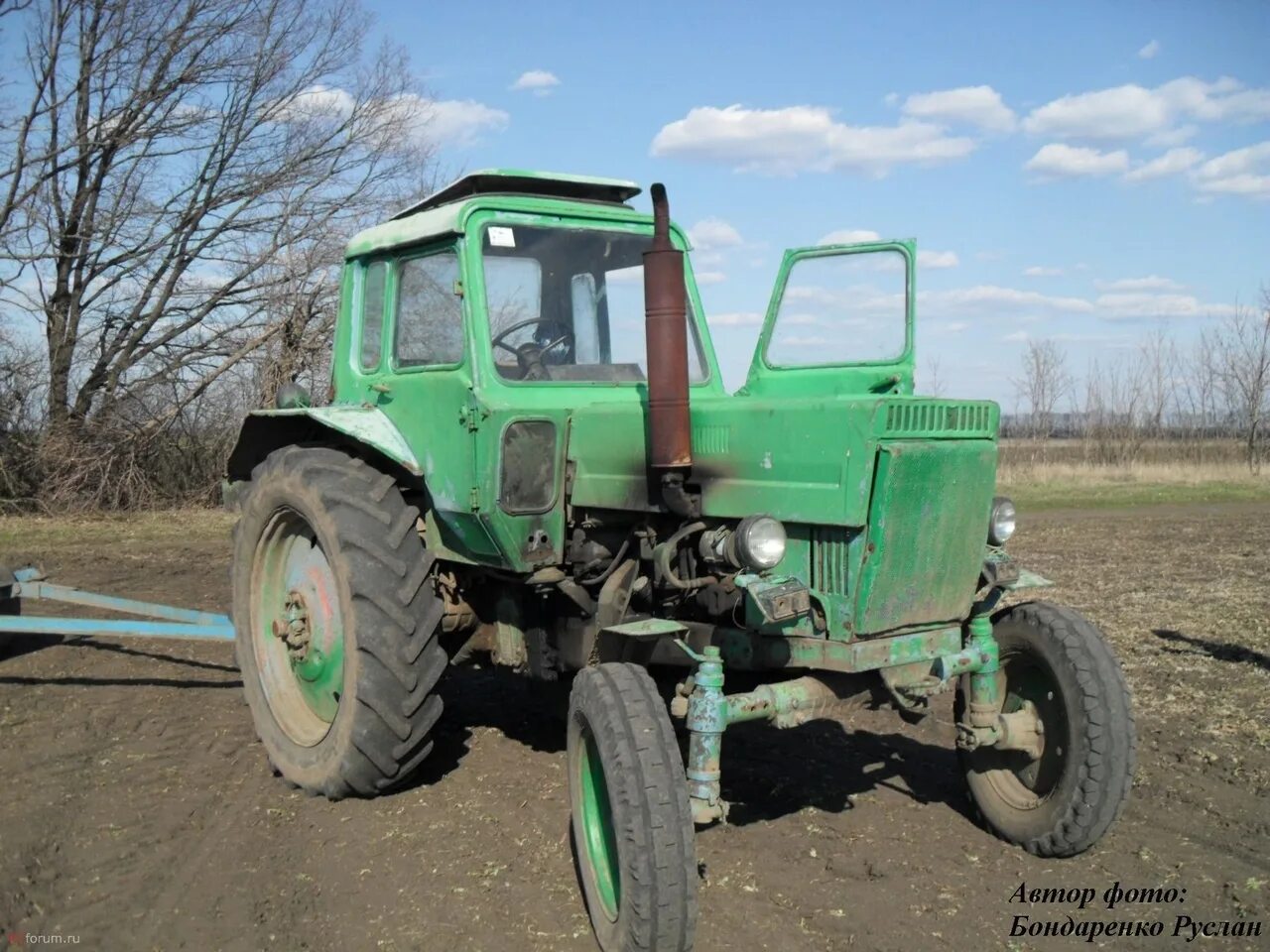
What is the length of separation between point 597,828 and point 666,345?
1534mm

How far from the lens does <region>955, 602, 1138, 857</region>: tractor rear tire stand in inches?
155

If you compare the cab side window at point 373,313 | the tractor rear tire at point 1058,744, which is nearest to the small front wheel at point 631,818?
the tractor rear tire at point 1058,744

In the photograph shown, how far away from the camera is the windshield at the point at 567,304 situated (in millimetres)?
4680

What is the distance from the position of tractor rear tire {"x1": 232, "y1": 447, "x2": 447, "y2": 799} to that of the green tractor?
A: 0.04 ft

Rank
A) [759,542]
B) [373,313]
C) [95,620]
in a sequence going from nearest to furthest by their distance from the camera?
1. [759,542]
2. [373,313]
3. [95,620]

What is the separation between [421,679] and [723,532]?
1356mm

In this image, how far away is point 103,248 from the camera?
15.8 meters

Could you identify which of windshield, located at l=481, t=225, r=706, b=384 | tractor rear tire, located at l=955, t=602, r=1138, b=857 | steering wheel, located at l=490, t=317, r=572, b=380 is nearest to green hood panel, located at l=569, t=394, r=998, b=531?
steering wheel, located at l=490, t=317, r=572, b=380

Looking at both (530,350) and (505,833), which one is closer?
(505,833)

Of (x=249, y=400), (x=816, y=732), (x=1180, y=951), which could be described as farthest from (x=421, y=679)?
(x=249, y=400)

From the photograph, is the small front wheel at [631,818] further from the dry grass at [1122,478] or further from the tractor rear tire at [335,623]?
the dry grass at [1122,478]

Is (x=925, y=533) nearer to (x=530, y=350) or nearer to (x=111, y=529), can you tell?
(x=530, y=350)

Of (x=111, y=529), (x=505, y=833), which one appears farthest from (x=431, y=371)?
(x=111, y=529)

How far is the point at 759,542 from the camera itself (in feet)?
11.5
